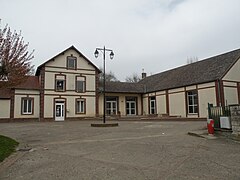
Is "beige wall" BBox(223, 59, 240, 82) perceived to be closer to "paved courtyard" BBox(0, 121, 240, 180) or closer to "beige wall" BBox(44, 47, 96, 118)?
"beige wall" BBox(44, 47, 96, 118)

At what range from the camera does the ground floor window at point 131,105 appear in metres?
34.0

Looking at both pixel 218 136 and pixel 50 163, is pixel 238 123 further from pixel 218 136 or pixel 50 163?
pixel 50 163

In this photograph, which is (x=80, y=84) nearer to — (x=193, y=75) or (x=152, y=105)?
(x=152, y=105)

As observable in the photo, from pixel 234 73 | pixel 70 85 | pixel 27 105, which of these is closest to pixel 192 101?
pixel 234 73

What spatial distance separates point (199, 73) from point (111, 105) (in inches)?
→ 491

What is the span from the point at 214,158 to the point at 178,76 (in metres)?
24.6

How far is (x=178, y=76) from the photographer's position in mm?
30781

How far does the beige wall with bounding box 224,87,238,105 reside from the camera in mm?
23548

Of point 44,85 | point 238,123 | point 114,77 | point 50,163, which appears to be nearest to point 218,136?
point 238,123

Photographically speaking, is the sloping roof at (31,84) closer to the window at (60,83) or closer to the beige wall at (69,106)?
the beige wall at (69,106)

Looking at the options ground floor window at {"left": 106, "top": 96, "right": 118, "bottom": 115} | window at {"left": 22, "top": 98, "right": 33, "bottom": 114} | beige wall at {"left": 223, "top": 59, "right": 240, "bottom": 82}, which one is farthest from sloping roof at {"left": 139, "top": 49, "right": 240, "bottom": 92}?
window at {"left": 22, "top": 98, "right": 33, "bottom": 114}

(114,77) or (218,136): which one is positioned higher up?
(114,77)

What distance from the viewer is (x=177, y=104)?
28.0m

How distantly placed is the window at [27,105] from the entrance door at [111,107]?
32.9 ft
